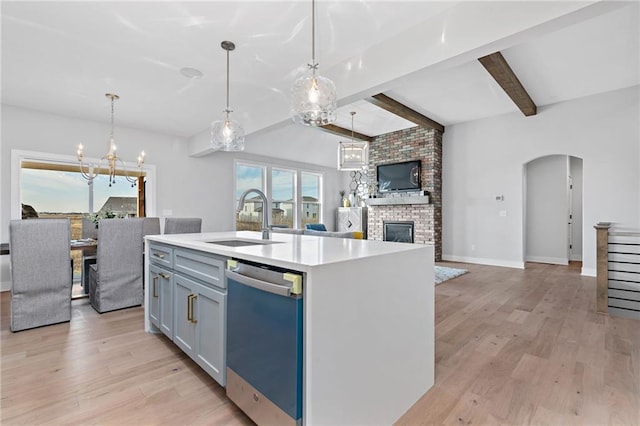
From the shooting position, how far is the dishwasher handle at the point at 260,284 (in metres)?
1.20

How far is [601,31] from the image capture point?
3.06 meters

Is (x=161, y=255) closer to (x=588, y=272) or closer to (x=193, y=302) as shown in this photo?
(x=193, y=302)

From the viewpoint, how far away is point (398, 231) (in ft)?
23.0

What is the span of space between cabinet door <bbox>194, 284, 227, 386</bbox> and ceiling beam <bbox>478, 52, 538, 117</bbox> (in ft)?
12.1

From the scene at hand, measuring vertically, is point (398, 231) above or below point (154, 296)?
above

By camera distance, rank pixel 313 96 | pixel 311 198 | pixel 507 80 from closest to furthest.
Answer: pixel 313 96 → pixel 507 80 → pixel 311 198

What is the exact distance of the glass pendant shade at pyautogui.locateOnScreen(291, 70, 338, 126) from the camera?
2271mm

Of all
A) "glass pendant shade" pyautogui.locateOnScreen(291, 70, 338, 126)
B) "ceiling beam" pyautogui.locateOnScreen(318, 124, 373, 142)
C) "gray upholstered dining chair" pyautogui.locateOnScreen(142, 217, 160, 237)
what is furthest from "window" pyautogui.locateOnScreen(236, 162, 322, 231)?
"glass pendant shade" pyautogui.locateOnScreen(291, 70, 338, 126)

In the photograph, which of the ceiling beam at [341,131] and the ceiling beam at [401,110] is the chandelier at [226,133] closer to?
the ceiling beam at [401,110]

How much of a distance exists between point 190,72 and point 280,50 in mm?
1209

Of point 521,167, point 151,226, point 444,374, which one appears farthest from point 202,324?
point 521,167

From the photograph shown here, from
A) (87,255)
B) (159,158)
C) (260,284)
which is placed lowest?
(87,255)

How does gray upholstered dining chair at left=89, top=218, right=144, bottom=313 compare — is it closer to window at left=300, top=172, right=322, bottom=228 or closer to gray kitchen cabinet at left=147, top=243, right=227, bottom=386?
gray kitchen cabinet at left=147, top=243, right=227, bottom=386

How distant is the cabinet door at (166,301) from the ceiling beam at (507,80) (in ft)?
12.8
